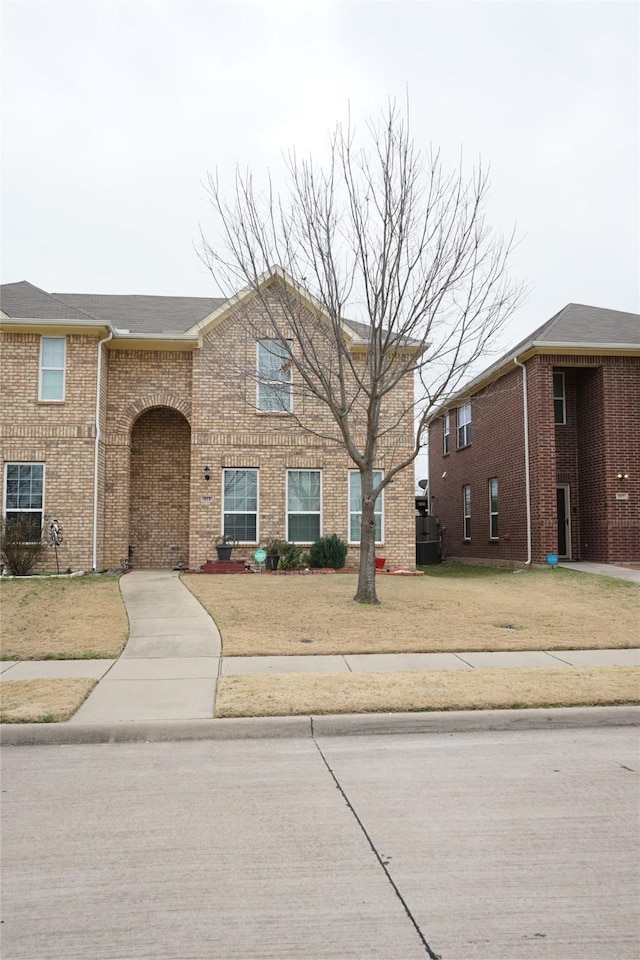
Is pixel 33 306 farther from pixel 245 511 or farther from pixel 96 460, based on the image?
pixel 245 511

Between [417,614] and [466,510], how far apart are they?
1459cm

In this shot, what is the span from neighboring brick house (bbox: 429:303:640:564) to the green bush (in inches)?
180

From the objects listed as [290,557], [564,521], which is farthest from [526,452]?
[290,557]

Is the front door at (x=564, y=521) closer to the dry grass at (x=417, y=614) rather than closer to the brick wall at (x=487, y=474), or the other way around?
the brick wall at (x=487, y=474)

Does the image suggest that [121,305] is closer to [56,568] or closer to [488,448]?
[56,568]

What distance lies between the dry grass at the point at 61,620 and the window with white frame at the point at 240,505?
161 inches

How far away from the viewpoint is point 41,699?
679cm

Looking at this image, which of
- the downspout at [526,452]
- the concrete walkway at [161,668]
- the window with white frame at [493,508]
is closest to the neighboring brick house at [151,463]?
the downspout at [526,452]

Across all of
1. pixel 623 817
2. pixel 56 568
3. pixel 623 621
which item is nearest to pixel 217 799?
pixel 623 817

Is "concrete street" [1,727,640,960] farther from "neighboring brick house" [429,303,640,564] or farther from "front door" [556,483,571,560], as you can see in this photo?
"front door" [556,483,571,560]

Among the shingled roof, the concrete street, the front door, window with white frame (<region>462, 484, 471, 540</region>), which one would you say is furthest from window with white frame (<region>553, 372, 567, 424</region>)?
the concrete street

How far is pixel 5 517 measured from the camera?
1773 cm

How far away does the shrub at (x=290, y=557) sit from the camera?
1758 cm

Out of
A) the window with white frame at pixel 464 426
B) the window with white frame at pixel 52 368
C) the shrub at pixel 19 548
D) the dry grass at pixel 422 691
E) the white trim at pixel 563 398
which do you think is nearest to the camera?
the dry grass at pixel 422 691
